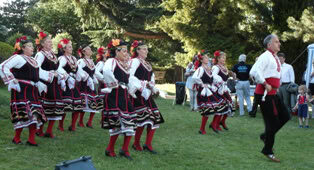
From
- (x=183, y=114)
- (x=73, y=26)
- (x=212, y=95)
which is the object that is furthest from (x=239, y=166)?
(x=73, y=26)

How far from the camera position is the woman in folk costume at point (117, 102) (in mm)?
5715

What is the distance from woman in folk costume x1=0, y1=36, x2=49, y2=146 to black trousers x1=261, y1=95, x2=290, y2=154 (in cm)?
366

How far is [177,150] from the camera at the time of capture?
6699 mm

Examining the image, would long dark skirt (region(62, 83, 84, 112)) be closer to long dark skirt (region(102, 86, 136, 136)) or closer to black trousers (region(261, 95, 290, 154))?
long dark skirt (region(102, 86, 136, 136))

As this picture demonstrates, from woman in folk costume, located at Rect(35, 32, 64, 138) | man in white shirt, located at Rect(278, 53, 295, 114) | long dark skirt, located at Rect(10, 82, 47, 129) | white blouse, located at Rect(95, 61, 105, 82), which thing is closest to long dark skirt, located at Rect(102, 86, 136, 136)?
white blouse, located at Rect(95, 61, 105, 82)

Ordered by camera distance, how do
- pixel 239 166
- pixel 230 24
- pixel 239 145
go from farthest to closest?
1. pixel 230 24
2. pixel 239 145
3. pixel 239 166

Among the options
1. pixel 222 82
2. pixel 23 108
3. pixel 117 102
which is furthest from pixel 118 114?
pixel 222 82

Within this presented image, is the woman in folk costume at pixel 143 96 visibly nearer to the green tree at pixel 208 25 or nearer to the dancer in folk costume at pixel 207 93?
the dancer in folk costume at pixel 207 93

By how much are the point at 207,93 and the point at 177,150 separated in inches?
85.2

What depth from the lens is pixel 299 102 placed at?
1051 centimetres

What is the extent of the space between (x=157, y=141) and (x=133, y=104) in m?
1.40

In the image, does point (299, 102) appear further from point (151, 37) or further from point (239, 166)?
point (151, 37)

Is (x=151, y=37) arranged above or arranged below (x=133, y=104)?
above

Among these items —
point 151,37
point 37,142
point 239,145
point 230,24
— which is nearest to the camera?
point 37,142
